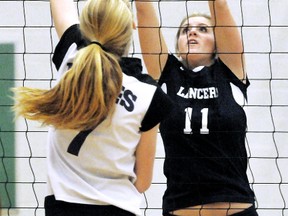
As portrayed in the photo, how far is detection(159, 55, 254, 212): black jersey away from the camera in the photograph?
2597mm

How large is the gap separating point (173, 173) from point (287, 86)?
127 centimetres

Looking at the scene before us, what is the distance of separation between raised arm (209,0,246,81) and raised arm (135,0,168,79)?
0.18 m

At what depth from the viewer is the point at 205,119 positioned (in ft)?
8.64

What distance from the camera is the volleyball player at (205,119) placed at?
2.60 meters

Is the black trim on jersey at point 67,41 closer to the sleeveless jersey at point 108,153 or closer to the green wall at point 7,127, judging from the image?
the sleeveless jersey at point 108,153

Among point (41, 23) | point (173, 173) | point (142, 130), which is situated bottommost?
point (173, 173)

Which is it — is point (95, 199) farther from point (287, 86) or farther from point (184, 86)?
point (287, 86)

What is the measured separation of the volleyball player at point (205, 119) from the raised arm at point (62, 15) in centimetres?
45

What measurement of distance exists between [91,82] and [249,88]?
1857 mm

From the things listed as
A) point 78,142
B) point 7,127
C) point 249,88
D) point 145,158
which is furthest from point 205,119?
point 7,127

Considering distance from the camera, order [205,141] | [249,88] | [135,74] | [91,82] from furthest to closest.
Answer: [249,88], [205,141], [135,74], [91,82]

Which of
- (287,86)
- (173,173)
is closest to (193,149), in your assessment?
(173,173)

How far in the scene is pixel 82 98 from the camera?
2.01 m

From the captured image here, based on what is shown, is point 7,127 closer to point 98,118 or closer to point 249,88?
point 249,88
